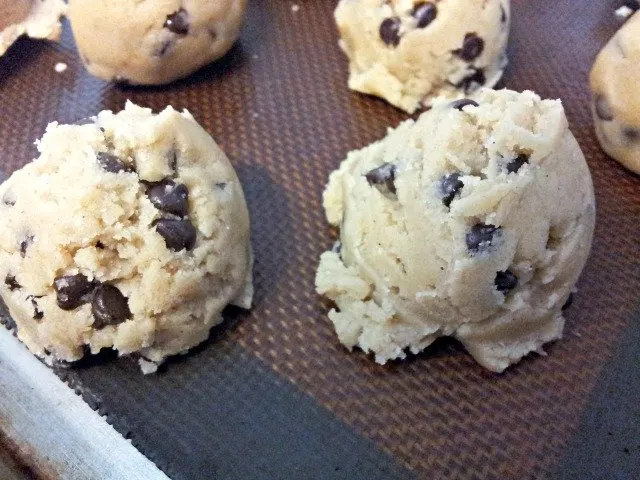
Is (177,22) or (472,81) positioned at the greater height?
(177,22)

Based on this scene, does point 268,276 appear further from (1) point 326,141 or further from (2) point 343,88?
(2) point 343,88

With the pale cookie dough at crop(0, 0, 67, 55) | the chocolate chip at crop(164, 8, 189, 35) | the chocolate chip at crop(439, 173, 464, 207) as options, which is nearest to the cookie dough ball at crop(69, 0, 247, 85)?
the chocolate chip at crop(164, 8, 189, 35)

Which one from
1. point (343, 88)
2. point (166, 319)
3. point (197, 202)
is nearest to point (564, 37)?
point (343, 88)

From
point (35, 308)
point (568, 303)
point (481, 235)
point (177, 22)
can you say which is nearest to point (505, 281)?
point (481, 235)

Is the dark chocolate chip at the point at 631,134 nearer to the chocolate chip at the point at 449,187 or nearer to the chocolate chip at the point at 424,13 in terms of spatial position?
the chocolate chip at the point at 424,13

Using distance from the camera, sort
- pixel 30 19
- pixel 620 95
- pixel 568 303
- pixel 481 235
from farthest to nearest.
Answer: pixel 30 19 → pixel 620 95 → pixel 568 303 → pixel 481 235

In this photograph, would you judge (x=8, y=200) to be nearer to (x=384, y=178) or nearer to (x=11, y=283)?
(x=11, y=283)

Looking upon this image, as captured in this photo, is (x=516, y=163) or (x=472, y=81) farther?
(x=472, y=81)
